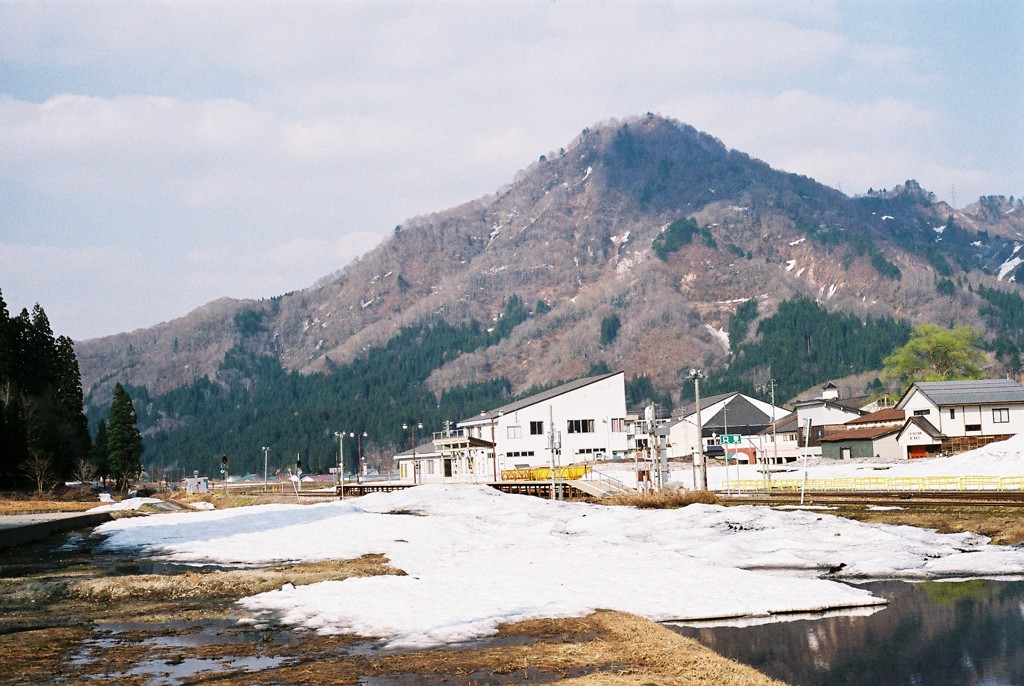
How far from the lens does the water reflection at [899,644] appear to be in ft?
53.2

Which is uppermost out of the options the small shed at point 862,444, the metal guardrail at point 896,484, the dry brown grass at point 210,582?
the small shed at point 862,444

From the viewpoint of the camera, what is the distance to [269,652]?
59.9ft

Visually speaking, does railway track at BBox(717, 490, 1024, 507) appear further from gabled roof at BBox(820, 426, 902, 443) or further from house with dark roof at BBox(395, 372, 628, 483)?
gabled roof at BBox(820, 426, 902, 443)

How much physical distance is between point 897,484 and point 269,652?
6115 cm

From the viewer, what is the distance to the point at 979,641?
A: 18625mm

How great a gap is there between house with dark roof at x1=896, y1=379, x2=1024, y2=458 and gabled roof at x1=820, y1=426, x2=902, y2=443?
398 cm

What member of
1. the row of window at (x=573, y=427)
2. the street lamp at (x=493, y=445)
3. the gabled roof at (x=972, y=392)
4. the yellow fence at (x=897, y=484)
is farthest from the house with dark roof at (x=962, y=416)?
the street lamp at (x=493, y=445)

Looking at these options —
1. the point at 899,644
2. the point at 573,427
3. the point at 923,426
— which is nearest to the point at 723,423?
the point at 573,427

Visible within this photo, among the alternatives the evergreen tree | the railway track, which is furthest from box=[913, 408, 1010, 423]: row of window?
the evergreen tree

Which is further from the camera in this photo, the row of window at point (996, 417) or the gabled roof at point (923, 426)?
the gabled roof at point (923, 426)

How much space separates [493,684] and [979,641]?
1033 centimetres

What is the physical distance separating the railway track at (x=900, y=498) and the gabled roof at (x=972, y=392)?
137 feet

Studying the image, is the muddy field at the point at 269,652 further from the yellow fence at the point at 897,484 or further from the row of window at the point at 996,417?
the row of window at the point at 996,417

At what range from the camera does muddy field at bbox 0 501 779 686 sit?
1572 centimetres
